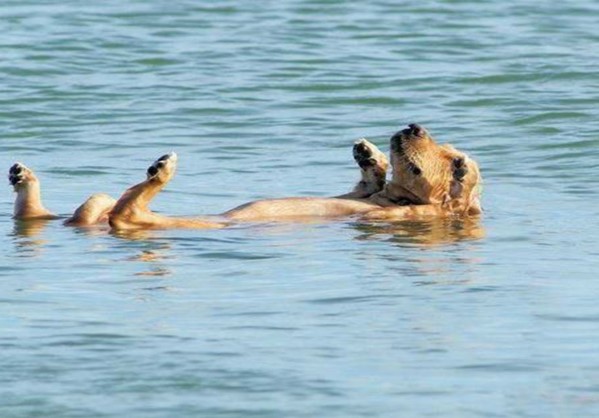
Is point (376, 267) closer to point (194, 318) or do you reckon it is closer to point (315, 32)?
point (194, 318)

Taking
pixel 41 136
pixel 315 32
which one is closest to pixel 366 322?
pixel 41 136

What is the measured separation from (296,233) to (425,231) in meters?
0.86

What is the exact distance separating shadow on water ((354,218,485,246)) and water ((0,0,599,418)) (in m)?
0.04

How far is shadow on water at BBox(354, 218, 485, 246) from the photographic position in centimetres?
1181

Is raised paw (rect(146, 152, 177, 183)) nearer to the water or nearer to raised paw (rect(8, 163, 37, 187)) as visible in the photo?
the water

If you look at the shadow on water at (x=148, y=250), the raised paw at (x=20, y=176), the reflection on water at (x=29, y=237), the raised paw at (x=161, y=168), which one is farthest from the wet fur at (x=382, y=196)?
the raised paw at (x=161, y=168)

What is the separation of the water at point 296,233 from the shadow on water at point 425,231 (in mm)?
45

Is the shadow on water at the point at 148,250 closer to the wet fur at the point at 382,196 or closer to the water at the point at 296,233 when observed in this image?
the water at the point at 296,233

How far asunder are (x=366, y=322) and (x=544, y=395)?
1.47 meters

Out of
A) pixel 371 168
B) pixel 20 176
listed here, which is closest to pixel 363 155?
pixel 371 168

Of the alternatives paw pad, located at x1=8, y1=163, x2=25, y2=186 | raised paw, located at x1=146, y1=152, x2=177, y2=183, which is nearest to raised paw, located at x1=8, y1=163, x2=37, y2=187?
paw pad, located at x1=8, y1=163, x2=25, y2=186

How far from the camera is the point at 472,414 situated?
7.54 meters

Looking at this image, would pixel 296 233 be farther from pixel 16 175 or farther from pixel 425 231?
pixel 16 175

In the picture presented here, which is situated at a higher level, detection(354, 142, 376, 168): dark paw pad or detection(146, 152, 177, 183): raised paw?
detection(146, 152, 177, 183): raised paw
